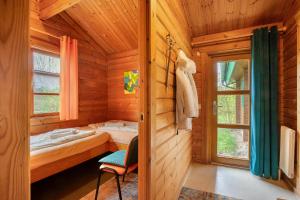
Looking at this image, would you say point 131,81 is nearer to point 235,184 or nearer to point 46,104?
point 46,104

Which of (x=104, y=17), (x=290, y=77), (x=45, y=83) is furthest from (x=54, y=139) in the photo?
(x=290, y=77)

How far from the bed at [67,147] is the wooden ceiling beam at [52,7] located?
2030 millimetres

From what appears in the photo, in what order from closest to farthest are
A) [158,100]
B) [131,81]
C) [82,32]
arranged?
1. [158,100]
2. [82,32]
3. [131,81]

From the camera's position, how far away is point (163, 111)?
1.51 metres

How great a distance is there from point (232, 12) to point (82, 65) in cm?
304

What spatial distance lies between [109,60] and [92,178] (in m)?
2.87

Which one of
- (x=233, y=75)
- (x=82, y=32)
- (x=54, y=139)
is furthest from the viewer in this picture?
(x=82, y=32)

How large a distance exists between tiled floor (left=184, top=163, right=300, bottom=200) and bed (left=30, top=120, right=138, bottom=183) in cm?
124

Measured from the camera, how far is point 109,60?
4090 mm

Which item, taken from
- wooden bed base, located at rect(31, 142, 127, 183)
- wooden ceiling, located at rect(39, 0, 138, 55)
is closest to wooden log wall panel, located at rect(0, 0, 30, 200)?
wooden bed base, located at rect(31, 142, 127, 183)

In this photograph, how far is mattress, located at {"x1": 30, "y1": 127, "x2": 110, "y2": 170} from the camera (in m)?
1.71

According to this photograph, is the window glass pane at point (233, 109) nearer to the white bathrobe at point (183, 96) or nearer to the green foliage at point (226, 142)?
the green foliage at point (226, 142)

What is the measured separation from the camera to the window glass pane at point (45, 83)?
Answer: 109 inches

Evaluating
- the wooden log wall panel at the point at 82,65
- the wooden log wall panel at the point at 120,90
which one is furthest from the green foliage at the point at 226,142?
the wooden log wall panel at the point at 82,65
